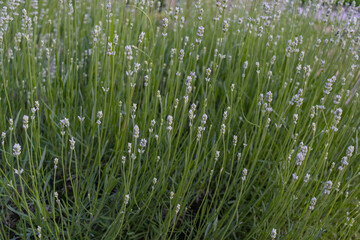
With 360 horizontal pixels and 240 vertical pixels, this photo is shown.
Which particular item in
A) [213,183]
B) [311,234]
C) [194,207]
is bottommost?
[194,207]

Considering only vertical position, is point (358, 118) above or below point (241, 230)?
above

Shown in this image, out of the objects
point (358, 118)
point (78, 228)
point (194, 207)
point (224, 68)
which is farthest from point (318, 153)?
point (78, 228)

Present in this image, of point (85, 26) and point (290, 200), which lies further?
point (85, 26)

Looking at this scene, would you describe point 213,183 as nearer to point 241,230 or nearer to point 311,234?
point 241,230

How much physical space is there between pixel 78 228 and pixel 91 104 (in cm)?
81

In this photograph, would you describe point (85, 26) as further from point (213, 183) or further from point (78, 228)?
point (78, 228)

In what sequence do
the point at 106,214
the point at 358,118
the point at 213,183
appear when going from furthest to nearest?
the point at 358,118, the point at 213,183, the point at 106,214

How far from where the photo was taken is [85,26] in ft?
10.8

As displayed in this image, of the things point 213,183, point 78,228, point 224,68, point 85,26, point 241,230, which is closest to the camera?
point 78,228

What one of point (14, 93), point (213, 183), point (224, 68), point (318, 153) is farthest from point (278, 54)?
point (14, 93)

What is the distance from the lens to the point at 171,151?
1.99m

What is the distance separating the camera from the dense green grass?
5.42ft

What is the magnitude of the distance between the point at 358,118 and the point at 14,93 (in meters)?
2.13

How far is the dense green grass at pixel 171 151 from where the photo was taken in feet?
5.42
